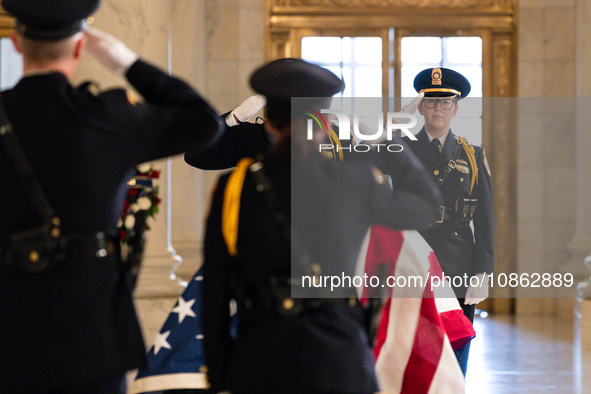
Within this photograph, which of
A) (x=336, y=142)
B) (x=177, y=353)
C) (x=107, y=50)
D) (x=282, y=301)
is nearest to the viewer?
(x=282, y=301)

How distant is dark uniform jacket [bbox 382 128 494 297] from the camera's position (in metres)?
4.14

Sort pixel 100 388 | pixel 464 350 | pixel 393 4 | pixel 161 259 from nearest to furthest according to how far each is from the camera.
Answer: pixel 100 388, pixel 464 350, pixel 161 259, pixel 393 4

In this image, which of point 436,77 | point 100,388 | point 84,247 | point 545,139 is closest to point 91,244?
point 84,247

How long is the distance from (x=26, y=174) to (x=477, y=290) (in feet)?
8.29

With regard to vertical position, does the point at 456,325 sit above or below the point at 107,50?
below

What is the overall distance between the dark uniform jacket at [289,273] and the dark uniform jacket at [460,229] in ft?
6.19

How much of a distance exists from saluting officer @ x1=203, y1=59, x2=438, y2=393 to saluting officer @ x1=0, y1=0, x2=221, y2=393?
27cm

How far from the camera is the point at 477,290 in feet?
13.3

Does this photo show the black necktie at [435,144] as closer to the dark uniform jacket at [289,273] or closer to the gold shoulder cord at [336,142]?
the gold shoulder cord at [336,142]

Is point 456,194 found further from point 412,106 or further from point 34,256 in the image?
point 34,256

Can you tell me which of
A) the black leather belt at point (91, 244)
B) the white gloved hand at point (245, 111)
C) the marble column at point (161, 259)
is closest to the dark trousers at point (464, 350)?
the white gloved hand at point (245, 111)

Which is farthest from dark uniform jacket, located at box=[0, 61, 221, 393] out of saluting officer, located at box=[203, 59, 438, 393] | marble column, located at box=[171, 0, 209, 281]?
marble column, located at box=[171, 0, 209, 281]

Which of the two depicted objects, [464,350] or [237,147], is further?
[464,350]

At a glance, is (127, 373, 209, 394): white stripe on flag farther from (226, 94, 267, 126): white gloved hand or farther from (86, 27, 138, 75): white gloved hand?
(86, 27, 138, 75): white gloved hand
